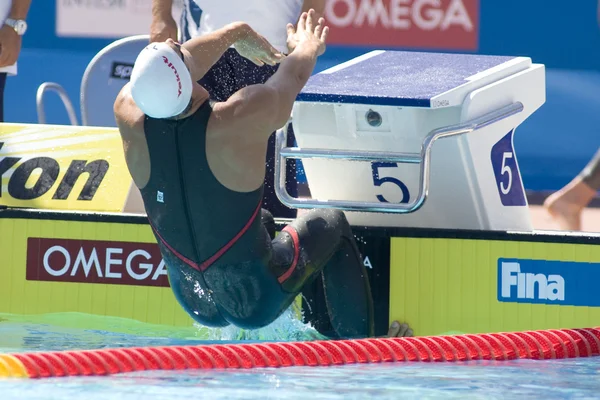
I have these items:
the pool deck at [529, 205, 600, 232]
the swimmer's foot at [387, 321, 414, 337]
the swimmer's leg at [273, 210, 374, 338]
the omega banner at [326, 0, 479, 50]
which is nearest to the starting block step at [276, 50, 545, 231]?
the swimmer's leg at [273, 210, 374, 338]

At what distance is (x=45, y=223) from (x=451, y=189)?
1716 mm

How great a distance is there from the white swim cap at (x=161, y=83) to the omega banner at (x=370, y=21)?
507 cm

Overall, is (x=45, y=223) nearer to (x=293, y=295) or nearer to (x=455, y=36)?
(x=293, y=295)

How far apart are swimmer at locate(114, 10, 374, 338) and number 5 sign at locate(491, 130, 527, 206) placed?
0.72 metres

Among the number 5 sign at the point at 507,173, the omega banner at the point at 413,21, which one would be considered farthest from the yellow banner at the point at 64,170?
the omega banner at the point at 413,21

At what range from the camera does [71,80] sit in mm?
9016

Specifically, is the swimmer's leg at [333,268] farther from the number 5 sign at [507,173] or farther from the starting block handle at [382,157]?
the number 5 sign at [507,173]

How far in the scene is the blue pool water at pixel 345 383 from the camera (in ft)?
11.4

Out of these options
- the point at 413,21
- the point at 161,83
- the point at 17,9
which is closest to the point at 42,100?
the point at 17,9


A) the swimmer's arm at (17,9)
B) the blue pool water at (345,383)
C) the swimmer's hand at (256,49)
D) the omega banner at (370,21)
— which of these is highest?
the omega banner at (370,21)

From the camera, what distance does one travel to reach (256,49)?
4461 mm

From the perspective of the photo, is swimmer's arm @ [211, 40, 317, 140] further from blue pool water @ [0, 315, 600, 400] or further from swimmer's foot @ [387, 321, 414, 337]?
swimmer's foot @ [387, 321, 414, 337]

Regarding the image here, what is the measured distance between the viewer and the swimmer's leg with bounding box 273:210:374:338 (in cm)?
431

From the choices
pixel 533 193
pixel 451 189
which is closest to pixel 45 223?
pixel 451 189
